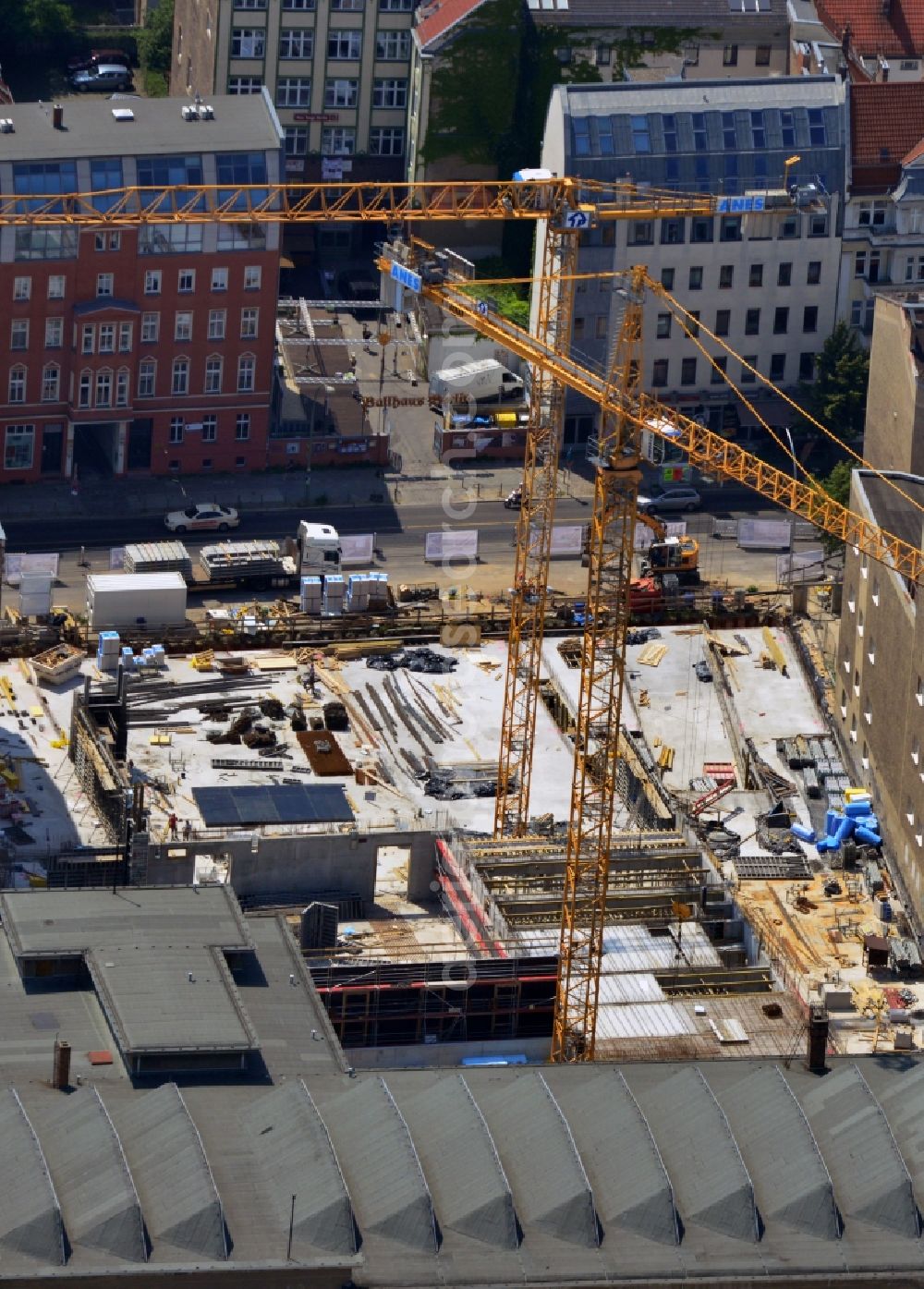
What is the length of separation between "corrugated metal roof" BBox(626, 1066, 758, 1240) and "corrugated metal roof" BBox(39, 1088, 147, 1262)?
19.8 meters

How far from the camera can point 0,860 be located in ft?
573

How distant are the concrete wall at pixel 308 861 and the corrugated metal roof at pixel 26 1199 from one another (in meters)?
41.8

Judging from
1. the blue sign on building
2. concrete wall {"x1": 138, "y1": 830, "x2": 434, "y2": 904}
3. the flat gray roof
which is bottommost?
concrete wall {"x1": 138, "y1": 830, "x2": 434, "y2": 904}

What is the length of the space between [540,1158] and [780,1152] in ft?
29.4

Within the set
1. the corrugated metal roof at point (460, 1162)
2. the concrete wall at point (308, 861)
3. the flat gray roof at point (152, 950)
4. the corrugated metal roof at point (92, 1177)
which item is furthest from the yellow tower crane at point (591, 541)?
the corrugated metal roof at point (92, 1177)

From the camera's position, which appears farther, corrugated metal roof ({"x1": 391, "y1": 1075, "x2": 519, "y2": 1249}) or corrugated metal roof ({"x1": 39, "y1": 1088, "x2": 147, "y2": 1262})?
corrugated metal roof ({"x1": 391, "y1": 1075, "x2": 519, "y2": 1249})

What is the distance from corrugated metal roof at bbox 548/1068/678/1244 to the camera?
134750 millimetres

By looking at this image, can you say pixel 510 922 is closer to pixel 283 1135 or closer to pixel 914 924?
pixel 914 924

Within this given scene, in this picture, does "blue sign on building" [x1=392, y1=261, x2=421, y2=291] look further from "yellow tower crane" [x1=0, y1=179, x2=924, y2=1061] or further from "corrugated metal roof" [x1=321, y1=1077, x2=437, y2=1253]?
"corrugated metal roof" [x1=321, y1=1077, x2=437, y2=1253]

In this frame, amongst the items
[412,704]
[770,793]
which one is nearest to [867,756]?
[770,793]

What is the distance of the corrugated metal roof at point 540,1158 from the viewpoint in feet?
440

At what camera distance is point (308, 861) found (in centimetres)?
17675

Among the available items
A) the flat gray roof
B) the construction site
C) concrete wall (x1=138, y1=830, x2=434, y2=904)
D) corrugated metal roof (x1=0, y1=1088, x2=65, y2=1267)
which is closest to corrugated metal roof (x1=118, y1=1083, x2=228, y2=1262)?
the construction site

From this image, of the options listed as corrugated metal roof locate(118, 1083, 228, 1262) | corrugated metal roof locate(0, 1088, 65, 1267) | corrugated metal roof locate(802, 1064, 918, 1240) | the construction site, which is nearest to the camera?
corrugated metal roof locate(0, 1088, 65, 1267)
